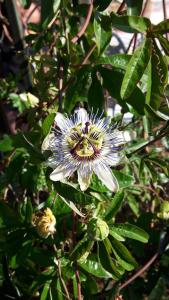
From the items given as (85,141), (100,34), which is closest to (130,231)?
(85,141)

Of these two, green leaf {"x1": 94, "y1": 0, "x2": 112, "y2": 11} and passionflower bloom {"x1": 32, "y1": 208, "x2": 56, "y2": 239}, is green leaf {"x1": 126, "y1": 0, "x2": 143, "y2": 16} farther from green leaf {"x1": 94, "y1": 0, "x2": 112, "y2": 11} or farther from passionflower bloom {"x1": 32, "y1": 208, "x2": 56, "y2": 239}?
passionflower bloom {"x1": 32, "y1": 208, "x2": 56, "y2": 239}

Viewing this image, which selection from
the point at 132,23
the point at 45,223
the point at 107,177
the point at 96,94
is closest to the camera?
the point at 132,23

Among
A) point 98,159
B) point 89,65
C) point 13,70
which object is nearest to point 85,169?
point 98,159

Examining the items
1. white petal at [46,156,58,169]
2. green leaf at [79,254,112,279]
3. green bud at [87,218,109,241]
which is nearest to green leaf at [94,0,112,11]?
white petal at [46,156,58,169]

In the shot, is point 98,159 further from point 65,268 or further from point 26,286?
point 26,286

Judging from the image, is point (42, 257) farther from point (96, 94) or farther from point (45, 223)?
point (96, 94)

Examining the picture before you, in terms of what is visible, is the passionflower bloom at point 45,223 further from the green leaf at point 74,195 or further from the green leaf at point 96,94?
the green leaf at point 96,94
